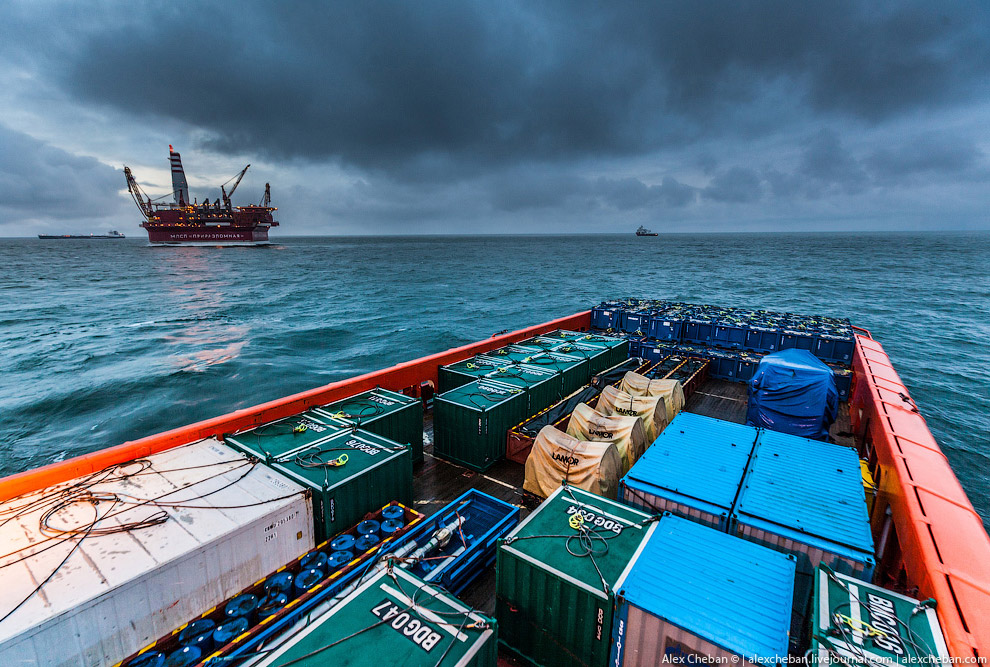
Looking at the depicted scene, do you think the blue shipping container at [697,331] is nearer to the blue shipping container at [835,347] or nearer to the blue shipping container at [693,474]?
the blue shipping container at [835,347]

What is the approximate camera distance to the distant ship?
168 meters

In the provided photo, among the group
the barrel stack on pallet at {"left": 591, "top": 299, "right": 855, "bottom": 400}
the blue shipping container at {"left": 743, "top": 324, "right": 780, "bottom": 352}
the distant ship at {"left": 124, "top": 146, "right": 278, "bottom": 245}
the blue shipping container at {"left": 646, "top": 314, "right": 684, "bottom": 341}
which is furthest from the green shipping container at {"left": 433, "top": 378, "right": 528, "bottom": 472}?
the distant ship at {"left": 124, "top": 146, "right": 278, "bottom": 245}

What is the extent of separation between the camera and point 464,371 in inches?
721

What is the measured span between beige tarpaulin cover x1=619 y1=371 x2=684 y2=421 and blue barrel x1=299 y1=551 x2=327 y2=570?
12495mm

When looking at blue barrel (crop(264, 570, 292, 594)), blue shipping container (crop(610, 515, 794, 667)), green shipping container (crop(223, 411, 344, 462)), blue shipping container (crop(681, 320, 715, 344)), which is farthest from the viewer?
blue shipping container (crop(681, 320, 715, 344))

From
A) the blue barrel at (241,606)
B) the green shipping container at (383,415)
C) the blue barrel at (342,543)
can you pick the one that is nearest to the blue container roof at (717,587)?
the blue barrel at (342,543)

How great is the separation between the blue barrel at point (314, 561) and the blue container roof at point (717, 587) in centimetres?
606

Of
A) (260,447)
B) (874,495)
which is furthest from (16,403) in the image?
(874,495)

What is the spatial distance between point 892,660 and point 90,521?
12532 millimetres

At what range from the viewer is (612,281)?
100250 mm

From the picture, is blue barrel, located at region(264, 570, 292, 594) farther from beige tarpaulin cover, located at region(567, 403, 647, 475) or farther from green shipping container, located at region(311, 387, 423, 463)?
beige tarpaulin cover, located at region(567, 403, 647, 475)

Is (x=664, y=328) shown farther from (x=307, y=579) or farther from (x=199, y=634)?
(x=199, y=634)

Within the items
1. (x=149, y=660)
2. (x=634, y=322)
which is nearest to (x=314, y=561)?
(x=149, y=660)

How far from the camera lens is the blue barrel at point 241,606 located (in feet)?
26.1
